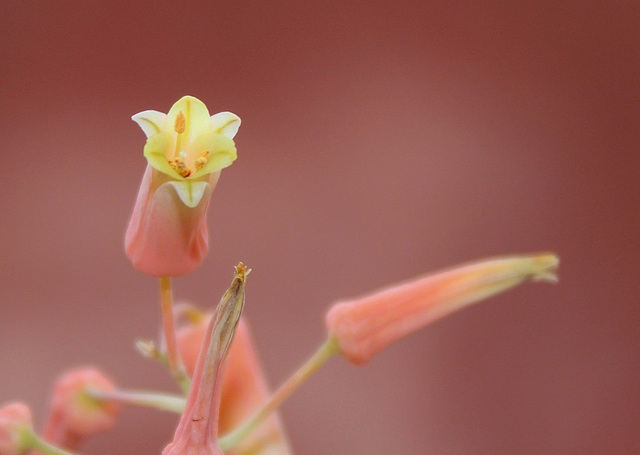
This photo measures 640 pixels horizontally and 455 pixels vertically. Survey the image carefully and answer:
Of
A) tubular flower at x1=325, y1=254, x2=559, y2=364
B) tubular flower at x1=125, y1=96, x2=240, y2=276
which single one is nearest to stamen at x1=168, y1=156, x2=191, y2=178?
tubular flower at x1=125, y1=96, x2=240, y2=276

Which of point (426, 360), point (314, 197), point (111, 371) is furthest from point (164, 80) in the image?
point (426, 360)

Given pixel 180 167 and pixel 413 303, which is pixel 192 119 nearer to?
pixel 180 167

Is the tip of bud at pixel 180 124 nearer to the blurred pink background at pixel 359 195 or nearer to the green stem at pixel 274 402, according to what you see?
the green stem at pixel 274 402

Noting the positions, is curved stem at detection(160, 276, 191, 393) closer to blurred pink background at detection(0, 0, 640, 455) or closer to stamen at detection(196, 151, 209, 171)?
stamen at detection(196, 151, 209, 171)

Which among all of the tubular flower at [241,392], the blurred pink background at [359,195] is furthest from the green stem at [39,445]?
the blurred pink background at [359,195]

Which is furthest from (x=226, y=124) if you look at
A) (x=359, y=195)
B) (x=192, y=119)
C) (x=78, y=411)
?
(x=359, y=195)
